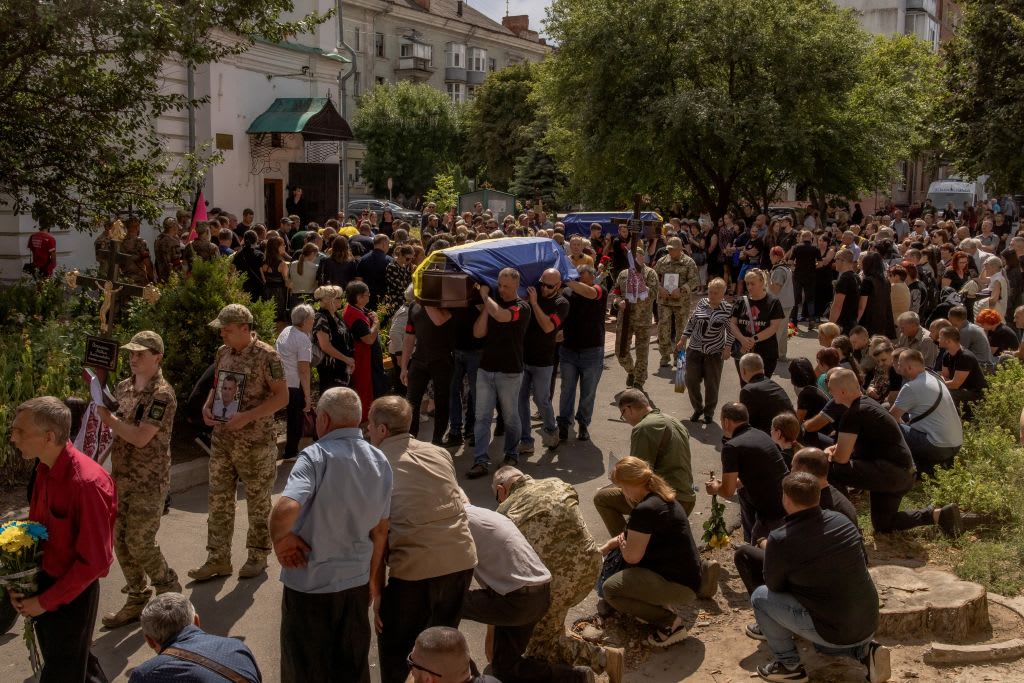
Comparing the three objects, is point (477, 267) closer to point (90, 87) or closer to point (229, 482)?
point (229, 482)

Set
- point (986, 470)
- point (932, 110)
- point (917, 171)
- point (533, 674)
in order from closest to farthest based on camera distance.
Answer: point (533, 674) → point (986, 470) → point (932, 110) → point (917, 171)

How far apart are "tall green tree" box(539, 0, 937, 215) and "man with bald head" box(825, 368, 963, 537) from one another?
17.8 meters

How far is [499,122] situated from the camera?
2239 inches

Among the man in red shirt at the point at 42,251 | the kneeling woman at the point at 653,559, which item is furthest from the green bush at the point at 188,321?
the man in red shirt at the point at 42,251

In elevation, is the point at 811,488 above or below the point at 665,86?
below

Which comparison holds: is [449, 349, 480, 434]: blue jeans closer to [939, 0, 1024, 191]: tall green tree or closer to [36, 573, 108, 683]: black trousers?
[36, 573, 108, 683]: black trousers

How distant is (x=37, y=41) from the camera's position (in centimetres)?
1073

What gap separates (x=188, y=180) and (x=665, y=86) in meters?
16.2

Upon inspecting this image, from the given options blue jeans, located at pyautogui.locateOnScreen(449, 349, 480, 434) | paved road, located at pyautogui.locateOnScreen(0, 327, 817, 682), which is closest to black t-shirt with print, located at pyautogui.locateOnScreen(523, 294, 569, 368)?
blue jeans, located at pyautogui.locateOnScreen(449, 349, 480, 434)

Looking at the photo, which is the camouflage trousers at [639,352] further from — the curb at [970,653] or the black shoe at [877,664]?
the black shoe at [877,664]

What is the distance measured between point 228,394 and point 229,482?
62 cm

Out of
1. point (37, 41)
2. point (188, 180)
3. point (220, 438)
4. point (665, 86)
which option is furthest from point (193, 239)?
point (665, 86)

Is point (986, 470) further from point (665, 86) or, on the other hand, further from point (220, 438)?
point (665, 86)

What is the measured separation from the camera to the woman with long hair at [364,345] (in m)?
9.96
